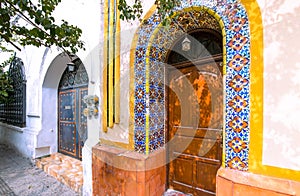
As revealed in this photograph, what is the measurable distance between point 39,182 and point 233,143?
13.7 ft

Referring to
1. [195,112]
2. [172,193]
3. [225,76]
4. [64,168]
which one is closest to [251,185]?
[225,76]

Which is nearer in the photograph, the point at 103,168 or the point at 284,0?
the point at 284,0

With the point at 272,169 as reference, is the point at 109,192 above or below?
below

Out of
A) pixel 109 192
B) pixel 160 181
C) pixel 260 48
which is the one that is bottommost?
pixel 109 192

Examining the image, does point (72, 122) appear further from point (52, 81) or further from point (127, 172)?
point (127, 172)

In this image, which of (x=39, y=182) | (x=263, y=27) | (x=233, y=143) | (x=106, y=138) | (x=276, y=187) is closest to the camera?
(x=276, y=187)

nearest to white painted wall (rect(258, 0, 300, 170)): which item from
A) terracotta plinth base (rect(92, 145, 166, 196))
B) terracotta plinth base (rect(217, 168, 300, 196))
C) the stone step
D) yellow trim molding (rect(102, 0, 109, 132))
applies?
terracotta plinth base (rect(217, 168, 300, 196))

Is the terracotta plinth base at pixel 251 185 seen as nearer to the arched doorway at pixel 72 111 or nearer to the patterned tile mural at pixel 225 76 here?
the patterned tile mural at pixel 225 76

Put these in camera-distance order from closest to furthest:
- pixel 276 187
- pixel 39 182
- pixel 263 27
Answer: pixel 276 187, pixel 263 27, pixel 39 182

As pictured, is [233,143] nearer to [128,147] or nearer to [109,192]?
[128,147]

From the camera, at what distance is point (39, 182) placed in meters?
3.88

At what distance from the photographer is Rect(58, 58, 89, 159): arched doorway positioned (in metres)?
4.46

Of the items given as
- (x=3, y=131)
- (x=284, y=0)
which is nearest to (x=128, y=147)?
(x=284, y=0)

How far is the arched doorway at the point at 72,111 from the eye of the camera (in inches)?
175
